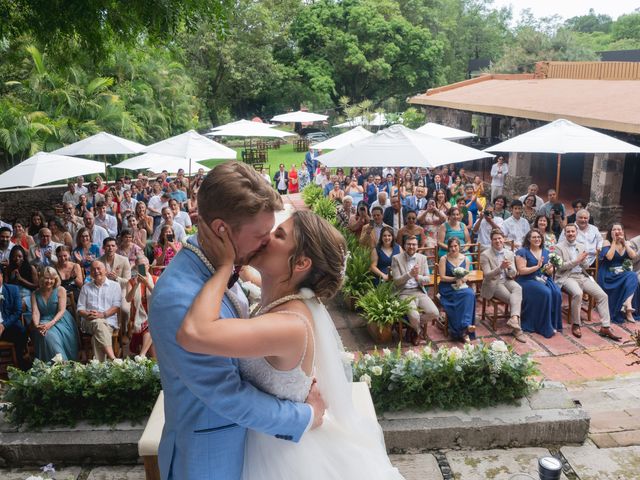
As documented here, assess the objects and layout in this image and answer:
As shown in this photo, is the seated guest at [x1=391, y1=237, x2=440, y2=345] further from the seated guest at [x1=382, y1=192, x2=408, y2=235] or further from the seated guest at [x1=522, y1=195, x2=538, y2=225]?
the seated guest at [x1=522, y1=195, x2=538, y2=225]

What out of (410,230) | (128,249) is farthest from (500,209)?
(128,249)

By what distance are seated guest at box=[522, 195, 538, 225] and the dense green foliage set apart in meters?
5.51

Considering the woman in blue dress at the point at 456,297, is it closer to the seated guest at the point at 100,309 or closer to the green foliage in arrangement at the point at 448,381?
the green foliage in arrangement at the point at 448,381

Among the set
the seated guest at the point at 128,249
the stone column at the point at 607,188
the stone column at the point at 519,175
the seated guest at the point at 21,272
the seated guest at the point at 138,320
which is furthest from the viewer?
the stone column at the point at 519,175

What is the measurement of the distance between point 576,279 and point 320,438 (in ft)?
20.5

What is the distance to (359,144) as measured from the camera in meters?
8.82

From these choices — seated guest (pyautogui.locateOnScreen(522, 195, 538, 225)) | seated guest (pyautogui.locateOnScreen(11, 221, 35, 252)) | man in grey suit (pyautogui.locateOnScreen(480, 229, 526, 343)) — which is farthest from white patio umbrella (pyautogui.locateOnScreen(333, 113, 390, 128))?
man in grey suit (pyautogui.locateOnScreen(480, 229, 526, 343))

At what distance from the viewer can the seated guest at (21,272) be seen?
22.8 ft

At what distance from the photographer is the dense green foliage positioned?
574cm

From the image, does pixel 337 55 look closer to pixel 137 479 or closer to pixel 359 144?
pixel 359 144

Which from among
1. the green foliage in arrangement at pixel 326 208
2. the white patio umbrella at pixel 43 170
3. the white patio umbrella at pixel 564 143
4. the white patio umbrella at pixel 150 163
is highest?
the white patio umbrella at pixel 564 143

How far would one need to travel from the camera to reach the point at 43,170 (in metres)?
10.2

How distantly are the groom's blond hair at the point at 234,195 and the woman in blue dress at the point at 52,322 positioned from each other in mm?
4787

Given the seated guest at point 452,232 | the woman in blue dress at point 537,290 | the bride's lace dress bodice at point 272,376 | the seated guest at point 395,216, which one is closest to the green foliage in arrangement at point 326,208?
the seated guest at point 395,216
